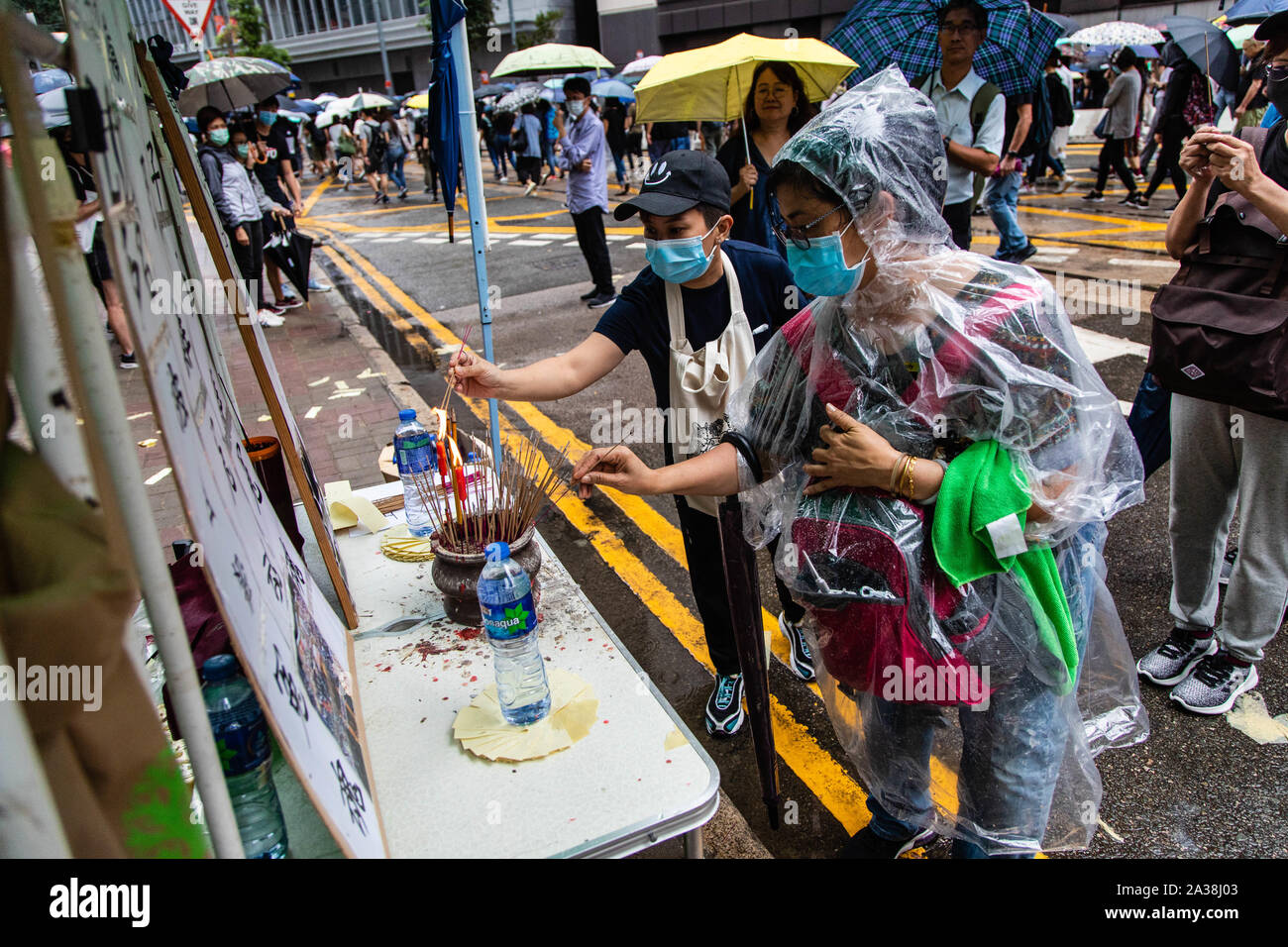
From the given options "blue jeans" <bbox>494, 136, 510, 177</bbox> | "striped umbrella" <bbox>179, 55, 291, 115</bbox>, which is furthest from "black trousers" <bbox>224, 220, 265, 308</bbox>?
"blue jeans" <bbox>494, 136, 510, 177</bbox>

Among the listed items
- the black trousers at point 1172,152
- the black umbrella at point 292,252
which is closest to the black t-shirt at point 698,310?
the black umbrella at point 292,252

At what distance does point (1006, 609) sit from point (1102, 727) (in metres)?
0.58

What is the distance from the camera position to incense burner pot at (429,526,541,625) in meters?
2.03

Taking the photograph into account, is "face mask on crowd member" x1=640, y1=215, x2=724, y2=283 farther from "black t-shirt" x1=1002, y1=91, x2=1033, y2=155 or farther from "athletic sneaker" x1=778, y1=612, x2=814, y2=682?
"black t-shirt" x1=1002, y1=91, x2=1033, y2=155

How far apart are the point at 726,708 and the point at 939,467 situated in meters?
1.44

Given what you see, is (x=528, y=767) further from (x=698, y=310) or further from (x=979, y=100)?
(x=979, y=100)

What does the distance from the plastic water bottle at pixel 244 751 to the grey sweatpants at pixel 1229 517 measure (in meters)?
2.70

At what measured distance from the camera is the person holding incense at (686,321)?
2.28 metres

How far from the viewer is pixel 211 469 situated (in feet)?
3.69
